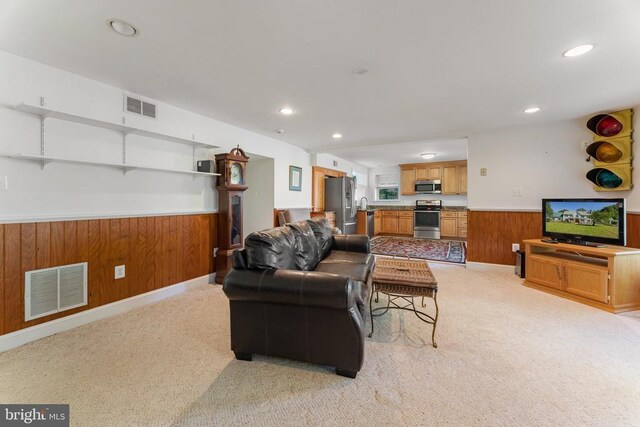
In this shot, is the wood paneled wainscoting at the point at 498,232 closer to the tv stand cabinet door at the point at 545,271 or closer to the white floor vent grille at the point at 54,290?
the tv stand cabinet door at the point at 545,271

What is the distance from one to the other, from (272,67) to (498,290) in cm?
355

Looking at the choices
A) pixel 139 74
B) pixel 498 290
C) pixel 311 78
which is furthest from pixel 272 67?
pixel 498 290

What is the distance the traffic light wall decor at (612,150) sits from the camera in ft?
10.8

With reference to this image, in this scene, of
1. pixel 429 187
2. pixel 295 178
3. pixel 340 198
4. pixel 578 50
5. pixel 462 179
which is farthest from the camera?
pixel 429 187

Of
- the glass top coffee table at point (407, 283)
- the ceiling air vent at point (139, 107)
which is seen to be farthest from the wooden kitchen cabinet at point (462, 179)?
the ceiling air vent at point (139, 107)

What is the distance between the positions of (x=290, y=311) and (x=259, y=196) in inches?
136

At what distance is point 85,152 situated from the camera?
2.49 metres

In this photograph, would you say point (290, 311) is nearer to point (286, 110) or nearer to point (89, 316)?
point (89, 316)

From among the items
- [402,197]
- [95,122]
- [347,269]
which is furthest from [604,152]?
[95,122]

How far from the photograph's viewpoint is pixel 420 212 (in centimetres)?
781

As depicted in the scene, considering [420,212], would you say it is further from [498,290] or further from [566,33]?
[566,33]

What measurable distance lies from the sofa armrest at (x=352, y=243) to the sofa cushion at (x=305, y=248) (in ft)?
1.94

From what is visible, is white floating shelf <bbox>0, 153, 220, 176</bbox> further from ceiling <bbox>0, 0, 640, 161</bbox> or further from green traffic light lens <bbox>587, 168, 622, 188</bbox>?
green traffic light lens <bbox>587, 168, 622, 188</bbox>

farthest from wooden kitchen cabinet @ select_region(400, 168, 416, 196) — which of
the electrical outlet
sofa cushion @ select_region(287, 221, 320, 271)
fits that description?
the electrical outlet
